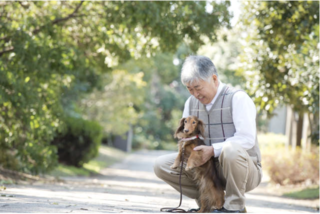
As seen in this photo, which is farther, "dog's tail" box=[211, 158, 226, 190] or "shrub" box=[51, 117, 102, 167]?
"shrub" box=[51, 117, 102, 167]

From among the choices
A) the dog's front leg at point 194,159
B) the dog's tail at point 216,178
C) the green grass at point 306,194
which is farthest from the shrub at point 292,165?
the dog's front leg at point 194,159

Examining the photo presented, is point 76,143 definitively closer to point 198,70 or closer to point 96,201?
point 96,201

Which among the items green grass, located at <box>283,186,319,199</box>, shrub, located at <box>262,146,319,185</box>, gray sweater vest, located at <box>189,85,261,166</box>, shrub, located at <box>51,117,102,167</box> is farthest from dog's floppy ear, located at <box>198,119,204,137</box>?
shrub, located at <box>51,117,102,167</box>

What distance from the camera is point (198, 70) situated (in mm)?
5410

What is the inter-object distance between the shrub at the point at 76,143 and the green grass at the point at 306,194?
309 inches

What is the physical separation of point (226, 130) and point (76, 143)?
13.2 m

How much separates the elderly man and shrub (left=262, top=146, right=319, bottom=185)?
8.77 m

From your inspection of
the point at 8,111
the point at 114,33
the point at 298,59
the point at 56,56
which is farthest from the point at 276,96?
the point at 8,111

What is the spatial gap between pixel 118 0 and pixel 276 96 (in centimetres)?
Result: 476

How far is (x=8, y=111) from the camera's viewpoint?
10875 mm

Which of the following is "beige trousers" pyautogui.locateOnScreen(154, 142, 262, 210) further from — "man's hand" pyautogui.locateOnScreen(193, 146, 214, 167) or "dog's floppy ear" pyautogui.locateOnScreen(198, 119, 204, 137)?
"dog's floppy ear" pyautogui.locateOnScreen(198, 119, 204, 137)

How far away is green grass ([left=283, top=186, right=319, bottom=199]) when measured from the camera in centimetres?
1227

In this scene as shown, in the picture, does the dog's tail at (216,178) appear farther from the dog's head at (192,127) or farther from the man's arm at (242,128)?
the dog's head at (192,127)

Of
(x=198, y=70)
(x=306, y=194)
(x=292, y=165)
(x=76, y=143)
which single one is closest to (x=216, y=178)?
(x=198, y=70)
